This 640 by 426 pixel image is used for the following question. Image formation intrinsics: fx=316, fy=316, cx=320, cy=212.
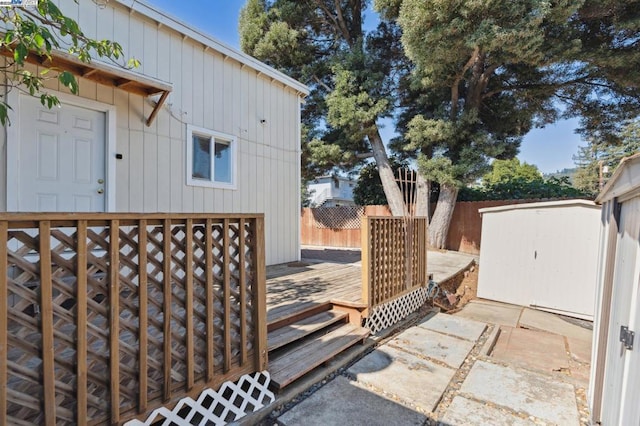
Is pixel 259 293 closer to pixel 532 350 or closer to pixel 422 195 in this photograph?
pixel 532 350

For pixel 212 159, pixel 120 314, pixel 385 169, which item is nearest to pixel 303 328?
pixel 120 314

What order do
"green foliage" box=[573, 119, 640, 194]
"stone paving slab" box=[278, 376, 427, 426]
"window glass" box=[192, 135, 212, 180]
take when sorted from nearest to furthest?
"stone paving slab" box=[278, 376, 427, 426] → "window glass" box=[192, 135, 212, 180] → "green foliage" box=[573, 119, 640, 194]

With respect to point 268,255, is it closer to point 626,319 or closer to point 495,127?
point 626,319

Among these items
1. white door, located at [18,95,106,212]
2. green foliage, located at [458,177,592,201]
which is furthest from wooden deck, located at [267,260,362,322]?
green foliage, located at [458,177,592,201]

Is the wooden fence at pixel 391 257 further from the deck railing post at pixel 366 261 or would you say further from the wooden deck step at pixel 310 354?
the wooden deck step at pixel 310 354

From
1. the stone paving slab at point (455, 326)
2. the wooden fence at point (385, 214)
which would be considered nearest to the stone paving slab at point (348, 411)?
the stone paving slab at point (455, 326)

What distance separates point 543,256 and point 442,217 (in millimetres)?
4223

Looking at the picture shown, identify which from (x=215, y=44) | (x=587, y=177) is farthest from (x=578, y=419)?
(x=587, y=177)

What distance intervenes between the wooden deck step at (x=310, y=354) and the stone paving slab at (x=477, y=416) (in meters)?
1.09

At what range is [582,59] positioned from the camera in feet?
25.6

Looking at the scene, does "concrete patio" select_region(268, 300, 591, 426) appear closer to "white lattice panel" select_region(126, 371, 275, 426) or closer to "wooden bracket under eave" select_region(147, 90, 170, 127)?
"white lattice panel" select_region(126, 371, 275, 426)

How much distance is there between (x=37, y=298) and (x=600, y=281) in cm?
372

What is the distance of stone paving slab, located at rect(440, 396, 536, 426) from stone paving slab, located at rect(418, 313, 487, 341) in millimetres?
1534

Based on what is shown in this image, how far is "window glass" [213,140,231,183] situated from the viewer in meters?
5.24
